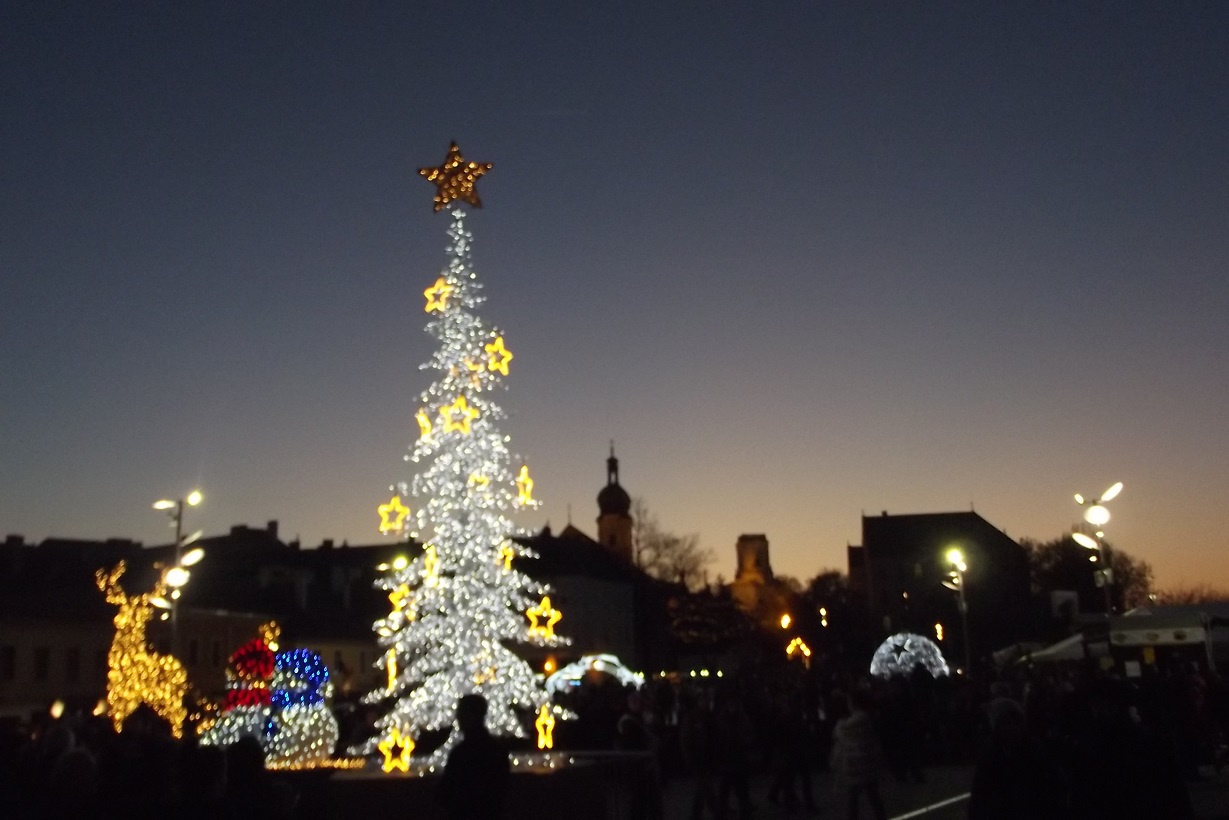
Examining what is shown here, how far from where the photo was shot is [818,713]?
26.0 m

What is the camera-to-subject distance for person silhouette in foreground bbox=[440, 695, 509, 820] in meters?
7.70

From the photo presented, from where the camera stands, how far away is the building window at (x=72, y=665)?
1929 inches

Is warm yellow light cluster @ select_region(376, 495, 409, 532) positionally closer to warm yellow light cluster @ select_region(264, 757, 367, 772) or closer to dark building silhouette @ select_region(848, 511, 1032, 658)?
warm yellow light cluster @ select_region(264, 757, 367, 772)

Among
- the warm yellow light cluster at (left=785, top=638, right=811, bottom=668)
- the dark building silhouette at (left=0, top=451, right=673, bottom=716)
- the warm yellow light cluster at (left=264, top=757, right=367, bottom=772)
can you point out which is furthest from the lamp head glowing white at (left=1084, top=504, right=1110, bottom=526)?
the warm yellow light cluster at (left=785, top=638, right=811, bottom=668)

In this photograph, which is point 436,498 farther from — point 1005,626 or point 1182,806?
point 1005,626

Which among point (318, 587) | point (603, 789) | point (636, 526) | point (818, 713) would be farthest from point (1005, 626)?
point (603, 789)

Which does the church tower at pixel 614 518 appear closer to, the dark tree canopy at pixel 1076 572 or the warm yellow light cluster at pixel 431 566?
the dark tree canopy at pixel 1076 572

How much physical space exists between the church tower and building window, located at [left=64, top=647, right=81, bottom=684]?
7397cm

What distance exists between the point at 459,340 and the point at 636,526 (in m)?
66.9

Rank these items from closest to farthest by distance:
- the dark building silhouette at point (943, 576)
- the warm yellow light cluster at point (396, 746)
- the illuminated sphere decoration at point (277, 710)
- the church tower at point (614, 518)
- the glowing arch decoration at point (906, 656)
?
1. the illuminated sphere decoration at point (277, 710)
2. the warm yellow light cluster at point (396, 746)
3. the glowing arch decoration at point (906, 656)
4. the dark building silhouette at point (943, 576)
5. the church tower at point (614, 518)

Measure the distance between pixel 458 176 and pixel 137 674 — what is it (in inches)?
452

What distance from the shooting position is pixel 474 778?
25.3 feet

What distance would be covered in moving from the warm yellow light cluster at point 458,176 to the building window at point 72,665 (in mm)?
37255

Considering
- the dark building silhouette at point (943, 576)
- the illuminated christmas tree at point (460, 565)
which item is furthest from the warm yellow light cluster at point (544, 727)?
the dark building silhouette at point (943, 576)
